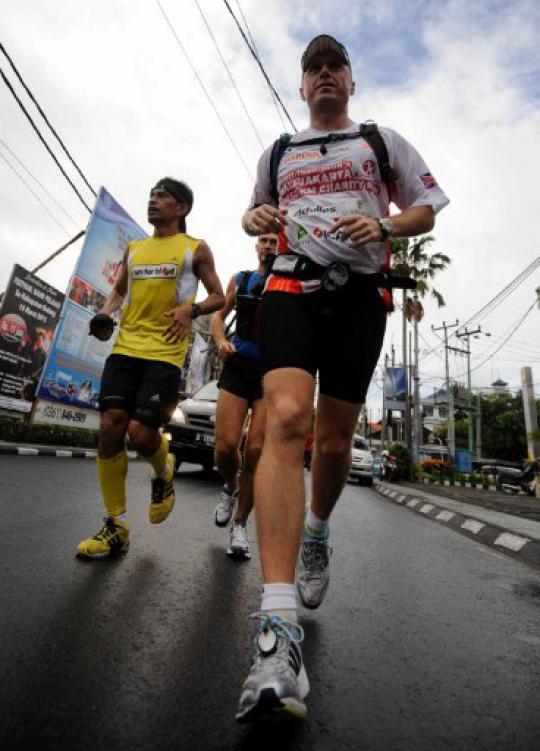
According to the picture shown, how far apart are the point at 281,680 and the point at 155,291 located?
247 centimetres

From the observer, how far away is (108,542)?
2652 mm

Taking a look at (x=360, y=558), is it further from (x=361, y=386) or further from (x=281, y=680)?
(x=281, y=680)

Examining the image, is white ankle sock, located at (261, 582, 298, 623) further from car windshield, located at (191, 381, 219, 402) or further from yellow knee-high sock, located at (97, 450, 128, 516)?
car windshield, located at (191, 381, 219, 402)

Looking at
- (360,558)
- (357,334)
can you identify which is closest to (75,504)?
(360,558)

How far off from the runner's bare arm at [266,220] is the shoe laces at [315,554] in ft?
4.14

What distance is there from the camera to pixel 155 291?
319cm

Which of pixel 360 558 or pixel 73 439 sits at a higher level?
pixel 73 439

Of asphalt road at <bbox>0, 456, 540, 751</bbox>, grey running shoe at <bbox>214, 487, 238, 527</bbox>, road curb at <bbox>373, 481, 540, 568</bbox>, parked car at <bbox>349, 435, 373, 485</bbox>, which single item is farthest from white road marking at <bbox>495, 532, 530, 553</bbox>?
parked car at <bbox>349, 435, 373, 485</bbox>

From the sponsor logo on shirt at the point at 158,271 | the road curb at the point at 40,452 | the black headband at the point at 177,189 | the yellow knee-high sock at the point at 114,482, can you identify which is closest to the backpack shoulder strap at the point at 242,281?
the sponsor logo on shirt at the point at 158,271

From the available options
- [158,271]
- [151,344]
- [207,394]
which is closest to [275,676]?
[151,344]

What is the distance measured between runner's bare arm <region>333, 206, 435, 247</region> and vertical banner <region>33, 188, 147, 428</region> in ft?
38.2


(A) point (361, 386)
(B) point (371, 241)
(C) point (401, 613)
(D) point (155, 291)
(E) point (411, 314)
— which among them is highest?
(E) point (411, 314)

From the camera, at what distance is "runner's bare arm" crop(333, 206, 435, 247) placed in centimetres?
184

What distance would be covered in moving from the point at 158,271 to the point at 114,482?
1274mm
